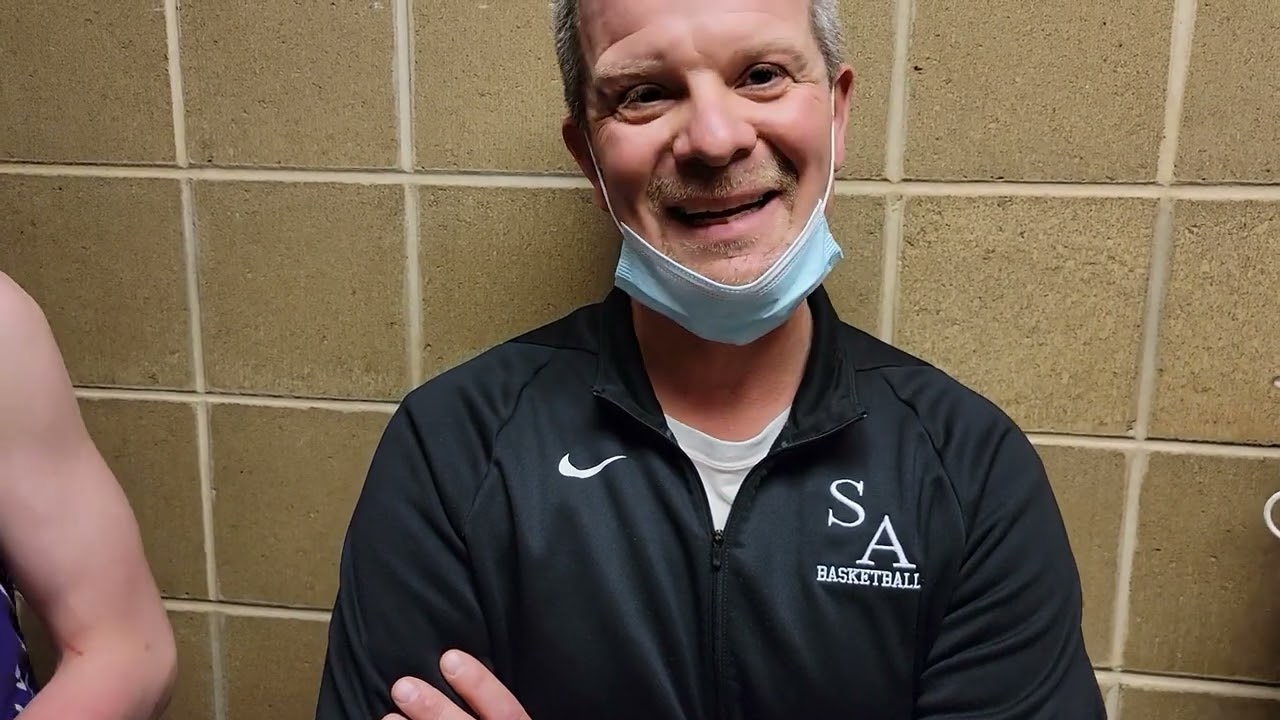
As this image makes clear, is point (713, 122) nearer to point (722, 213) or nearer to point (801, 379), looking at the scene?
point (722, 213)

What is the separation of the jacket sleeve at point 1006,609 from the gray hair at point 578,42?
15.2 inches

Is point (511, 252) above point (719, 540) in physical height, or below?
above

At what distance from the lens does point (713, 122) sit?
0.79 m

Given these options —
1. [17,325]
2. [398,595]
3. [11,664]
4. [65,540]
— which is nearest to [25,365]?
[17,325]

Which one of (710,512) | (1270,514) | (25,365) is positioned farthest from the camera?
(1270,514)

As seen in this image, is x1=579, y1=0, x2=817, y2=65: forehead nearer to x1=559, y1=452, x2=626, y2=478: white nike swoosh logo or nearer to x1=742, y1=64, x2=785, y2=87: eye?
x1=742, y1=64, x2=785, y2=87: eye

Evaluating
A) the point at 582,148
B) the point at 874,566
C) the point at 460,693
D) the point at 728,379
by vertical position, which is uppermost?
the point at 582,148

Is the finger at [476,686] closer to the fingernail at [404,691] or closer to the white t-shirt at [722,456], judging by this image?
the fingernail at [404,691]

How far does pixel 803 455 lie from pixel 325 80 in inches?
28.9

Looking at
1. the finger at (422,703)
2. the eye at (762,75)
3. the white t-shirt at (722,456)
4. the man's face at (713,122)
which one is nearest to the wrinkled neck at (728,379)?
the white t-shirt at (722,456)

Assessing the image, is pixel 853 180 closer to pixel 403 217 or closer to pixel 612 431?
pixel 612 431

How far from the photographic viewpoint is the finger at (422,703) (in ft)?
2.63

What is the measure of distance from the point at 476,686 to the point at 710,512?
0.26 m

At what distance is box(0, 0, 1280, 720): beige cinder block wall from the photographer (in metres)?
1.04
